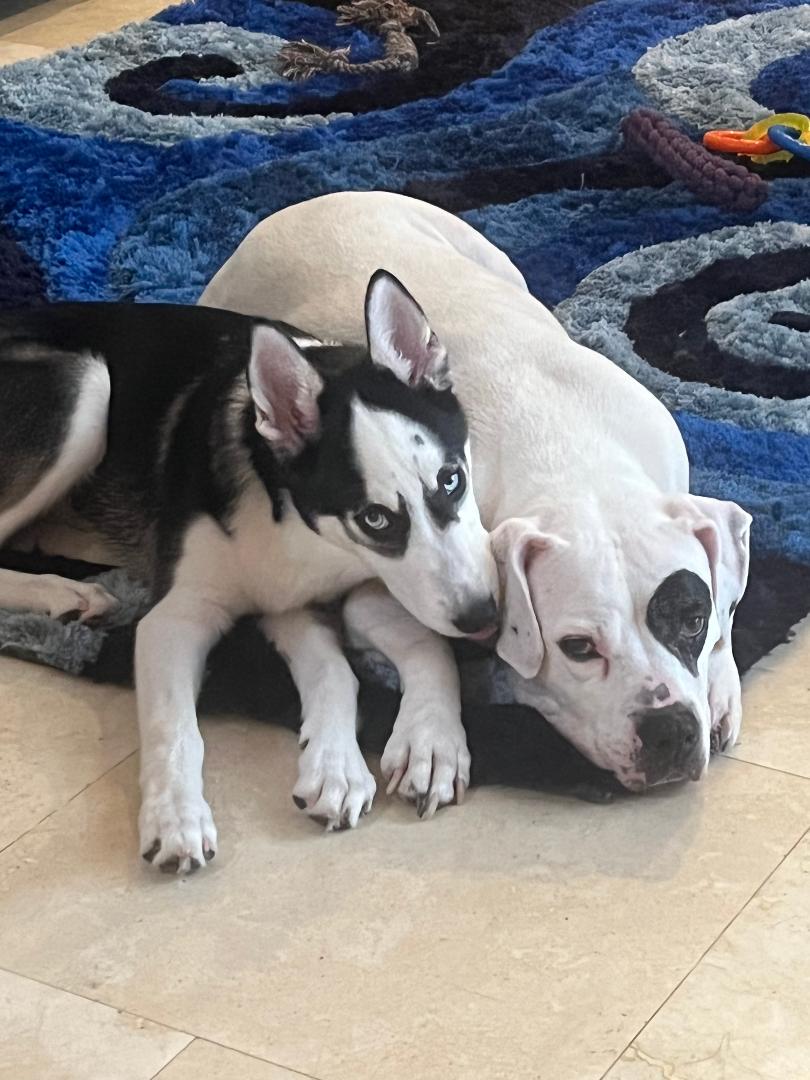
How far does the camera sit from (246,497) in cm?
296

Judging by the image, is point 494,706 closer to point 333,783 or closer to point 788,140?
point 333,783

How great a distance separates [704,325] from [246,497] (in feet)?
5.45

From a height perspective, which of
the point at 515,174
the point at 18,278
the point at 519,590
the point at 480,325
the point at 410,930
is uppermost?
the point at 480,325

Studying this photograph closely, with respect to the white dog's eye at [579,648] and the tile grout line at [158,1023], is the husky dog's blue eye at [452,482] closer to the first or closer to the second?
the white dog's eye at [579,648]

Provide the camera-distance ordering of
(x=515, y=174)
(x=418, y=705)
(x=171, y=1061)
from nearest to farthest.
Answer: (x=171, y=1061) < (x=418, y=705) < (x=515, y=174)

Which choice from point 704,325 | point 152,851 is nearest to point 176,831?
point 152,851

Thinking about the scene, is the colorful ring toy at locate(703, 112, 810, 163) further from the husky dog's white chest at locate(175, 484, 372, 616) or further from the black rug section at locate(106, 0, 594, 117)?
the husky dog's white chest at locate(175, 484, 372, 616)

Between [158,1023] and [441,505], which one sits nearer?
[158,1023]

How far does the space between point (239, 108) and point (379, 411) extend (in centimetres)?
336

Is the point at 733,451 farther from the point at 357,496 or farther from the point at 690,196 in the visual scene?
the point at 690,196

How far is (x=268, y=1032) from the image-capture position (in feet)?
7.16

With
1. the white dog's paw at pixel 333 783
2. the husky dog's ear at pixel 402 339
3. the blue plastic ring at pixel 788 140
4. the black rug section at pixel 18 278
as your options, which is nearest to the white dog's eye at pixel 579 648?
the white dog's paw at pixel 333 783

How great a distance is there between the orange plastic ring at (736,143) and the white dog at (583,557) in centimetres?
199

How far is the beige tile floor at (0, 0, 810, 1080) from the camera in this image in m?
2.13
